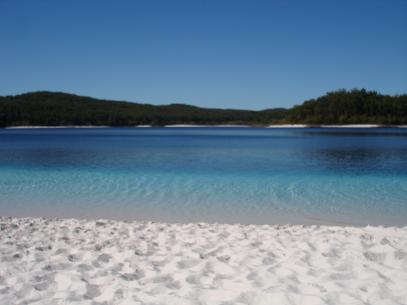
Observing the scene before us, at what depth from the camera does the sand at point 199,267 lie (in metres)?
3.45

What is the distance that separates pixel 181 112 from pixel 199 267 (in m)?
160

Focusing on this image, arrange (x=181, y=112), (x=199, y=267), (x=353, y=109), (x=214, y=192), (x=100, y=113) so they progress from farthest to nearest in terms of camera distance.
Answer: (x=181, y=112)
(x=100, y=113)
(x=353, y=109)
(x=214, y=192)
(x=199, y=267)

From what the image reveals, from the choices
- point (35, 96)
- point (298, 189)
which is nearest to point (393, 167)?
point (298, 189)

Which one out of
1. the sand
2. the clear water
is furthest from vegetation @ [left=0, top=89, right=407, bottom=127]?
the sand

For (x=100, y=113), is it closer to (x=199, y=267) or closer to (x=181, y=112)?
(x=181, y=112)

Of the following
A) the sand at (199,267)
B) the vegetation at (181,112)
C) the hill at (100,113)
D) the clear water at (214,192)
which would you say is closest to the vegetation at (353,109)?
the vegetation at (181,112)

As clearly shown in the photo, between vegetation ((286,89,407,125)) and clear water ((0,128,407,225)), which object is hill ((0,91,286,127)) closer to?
vegetation ((286,89,407,125))

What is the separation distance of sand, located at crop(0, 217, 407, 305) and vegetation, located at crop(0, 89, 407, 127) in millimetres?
109484

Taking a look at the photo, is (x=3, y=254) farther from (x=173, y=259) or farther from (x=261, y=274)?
(x=261, y=274)

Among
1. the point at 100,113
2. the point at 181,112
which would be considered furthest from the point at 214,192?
the point at 181,112

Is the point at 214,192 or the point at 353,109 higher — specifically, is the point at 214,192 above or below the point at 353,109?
below

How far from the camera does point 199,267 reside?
423 centimetres

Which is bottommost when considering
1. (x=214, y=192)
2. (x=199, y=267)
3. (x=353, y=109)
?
(x=214, y=192)

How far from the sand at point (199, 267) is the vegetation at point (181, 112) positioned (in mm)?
109484
